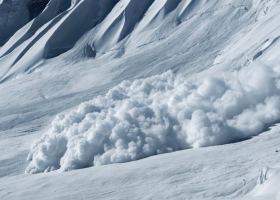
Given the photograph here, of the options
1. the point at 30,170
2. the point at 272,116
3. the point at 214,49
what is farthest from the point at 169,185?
the point at 214,49

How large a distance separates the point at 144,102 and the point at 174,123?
1.22 m

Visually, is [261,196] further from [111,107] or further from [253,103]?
[111,107]

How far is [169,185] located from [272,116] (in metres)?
2.74

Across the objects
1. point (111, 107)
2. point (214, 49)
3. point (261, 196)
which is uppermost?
point (214, 49)

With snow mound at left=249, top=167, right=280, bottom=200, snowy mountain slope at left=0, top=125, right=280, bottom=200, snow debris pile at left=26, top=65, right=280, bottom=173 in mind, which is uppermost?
snow debris pile at left=26, top=65, right=280, bottom=173

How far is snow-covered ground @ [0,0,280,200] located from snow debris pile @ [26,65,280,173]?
0.8 inches

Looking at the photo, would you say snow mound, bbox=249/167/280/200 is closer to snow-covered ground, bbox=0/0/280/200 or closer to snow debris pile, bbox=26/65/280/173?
snow-covered ground, bbox=0/0/280/200

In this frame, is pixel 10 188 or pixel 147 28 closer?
pixel 10 188

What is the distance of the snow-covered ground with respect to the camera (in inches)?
318

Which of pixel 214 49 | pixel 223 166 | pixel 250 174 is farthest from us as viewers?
pixel 214 49

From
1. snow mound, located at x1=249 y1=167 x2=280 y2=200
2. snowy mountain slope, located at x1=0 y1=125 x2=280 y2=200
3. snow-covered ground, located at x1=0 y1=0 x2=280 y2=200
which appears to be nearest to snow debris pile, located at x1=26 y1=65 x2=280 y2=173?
snow-covered ground, located at x1=0 y1=0 x2=280 y2=200

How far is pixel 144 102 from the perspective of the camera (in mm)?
10867

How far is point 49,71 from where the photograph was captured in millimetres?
17984

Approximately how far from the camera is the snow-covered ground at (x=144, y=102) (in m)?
8.09
